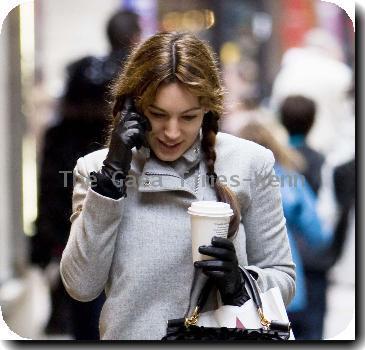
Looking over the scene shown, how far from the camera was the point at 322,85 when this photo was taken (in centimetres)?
185

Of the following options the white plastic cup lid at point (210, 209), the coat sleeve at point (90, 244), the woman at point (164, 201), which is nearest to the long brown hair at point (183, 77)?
the woman at point (164, 201)

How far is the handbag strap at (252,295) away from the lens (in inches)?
60.4

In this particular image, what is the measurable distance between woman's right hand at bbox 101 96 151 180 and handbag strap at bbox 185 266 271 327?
387 millimetres

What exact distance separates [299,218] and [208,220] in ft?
1.57

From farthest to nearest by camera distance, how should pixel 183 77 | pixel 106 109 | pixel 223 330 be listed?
pixel 106 109 < pixel 223 330 < pixel 183 77

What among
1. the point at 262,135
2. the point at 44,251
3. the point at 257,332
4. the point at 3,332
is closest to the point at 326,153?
the point at 262,135

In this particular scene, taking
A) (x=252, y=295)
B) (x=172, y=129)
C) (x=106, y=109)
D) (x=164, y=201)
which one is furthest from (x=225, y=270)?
(x=106, y=109)

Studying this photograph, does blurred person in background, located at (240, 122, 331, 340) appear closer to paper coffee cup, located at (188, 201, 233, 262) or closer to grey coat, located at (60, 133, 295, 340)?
grey coat, located at (60, 133, 295, 340)

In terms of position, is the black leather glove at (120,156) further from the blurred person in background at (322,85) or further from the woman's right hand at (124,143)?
the blurred person in background at (322,85)

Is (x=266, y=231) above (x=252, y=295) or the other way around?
above

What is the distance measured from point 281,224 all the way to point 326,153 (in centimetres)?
32

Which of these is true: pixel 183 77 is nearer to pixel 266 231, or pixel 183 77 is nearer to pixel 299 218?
pixel 266 231

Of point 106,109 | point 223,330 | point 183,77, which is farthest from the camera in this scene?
point 106,109

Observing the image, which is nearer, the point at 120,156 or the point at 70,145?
the point at 120,156
